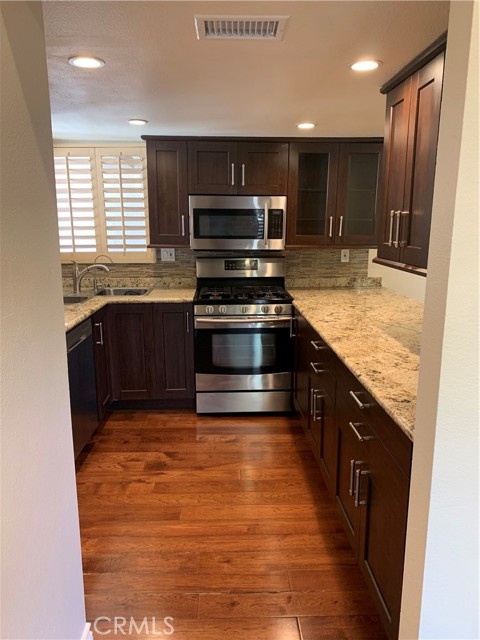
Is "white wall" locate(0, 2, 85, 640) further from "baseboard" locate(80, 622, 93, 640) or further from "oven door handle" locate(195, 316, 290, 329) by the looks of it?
"oven door handle" locate(195, 316, 290, 329)

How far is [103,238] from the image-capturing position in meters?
3.86

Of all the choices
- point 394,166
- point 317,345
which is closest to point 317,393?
point 317,345

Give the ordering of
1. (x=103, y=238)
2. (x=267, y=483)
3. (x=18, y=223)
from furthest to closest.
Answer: (x=103, y=238) → (x=267, y=483) → (x=18, y=223)

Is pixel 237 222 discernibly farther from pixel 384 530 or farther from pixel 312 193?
pixel 384 530

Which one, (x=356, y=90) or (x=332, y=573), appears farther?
(x=356, y=90)

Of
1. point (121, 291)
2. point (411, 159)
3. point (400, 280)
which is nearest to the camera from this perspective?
point (411, 159)

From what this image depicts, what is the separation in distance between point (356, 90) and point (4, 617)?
251 cm

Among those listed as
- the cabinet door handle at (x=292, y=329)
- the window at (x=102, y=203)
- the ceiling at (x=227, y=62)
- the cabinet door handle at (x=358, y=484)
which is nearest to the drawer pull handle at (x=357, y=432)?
the cabinet door handle at (x=358, y=484)

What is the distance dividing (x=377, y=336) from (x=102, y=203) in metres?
2.68

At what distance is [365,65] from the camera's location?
1.88m

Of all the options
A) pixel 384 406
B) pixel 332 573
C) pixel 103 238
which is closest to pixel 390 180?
pixel 384 406

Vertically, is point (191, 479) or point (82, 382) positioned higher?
point (82, 382)

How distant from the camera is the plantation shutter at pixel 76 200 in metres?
3.71

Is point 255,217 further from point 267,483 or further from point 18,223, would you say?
point 18,223
